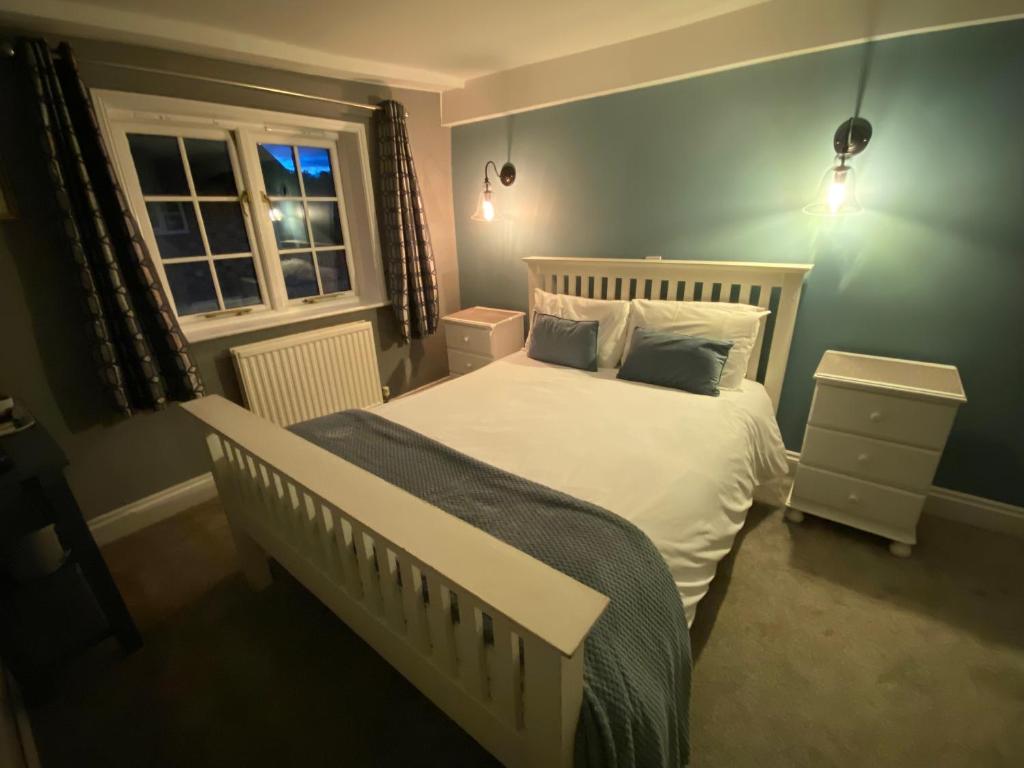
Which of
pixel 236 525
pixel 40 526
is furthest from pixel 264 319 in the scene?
pixel 40 526

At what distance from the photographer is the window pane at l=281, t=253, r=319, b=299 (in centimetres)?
273

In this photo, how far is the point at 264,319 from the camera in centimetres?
250

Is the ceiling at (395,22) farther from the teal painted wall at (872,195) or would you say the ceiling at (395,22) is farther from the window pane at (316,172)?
the window pane at (316,172)

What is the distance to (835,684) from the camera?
1.38m

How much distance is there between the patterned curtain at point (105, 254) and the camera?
168cm

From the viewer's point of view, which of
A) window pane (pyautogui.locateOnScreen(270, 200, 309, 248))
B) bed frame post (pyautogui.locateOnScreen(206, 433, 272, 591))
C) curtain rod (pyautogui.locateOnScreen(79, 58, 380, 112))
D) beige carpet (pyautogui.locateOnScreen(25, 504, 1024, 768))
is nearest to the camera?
beige carpet (pyautogui.locateOnScreen(25, 504, 1024, 768))

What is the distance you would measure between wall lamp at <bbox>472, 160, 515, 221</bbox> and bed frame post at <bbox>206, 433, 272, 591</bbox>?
1992 mm

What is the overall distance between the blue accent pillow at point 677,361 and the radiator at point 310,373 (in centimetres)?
167

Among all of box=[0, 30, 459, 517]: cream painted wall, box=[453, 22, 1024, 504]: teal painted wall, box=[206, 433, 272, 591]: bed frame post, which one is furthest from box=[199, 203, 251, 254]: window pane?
box=[453, 22, 1024, 504]: teal painted wall

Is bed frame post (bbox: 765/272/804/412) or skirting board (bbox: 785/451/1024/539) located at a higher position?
bed frame post (bbox: 765/272/804/412)

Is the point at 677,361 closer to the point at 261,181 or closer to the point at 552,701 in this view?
the point at 552,701

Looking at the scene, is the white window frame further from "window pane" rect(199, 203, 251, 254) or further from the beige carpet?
the beige carpet

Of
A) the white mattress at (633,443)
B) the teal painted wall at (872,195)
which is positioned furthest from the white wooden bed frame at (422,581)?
the teal painted wall at (872,195)

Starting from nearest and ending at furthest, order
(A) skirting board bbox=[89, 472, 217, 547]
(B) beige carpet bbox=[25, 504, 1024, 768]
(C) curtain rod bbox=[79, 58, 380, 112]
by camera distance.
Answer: (B) beige carpet bbox=[25, 504, 1024, 768] → (C) curtain rod bbox=[79, 58, 380, 112] → (A) skirting board bbox=[89, 472, 217, 547]
